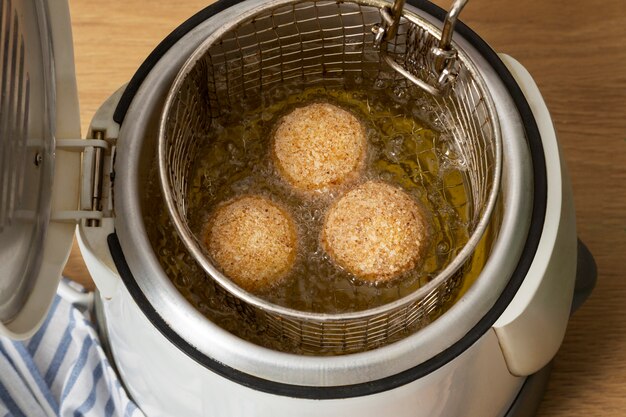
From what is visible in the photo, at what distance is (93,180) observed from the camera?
0.75m

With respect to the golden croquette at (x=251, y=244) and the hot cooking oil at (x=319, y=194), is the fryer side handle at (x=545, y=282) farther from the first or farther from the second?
the golden croquette at (x=251, y=244)

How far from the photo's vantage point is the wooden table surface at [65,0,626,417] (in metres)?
1.05

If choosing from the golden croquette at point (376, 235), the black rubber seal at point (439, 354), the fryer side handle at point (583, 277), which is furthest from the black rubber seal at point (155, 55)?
the fryer side handle at point (583, 277)

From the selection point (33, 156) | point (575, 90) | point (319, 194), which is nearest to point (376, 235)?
point (319, 194)

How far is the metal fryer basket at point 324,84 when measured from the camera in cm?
78

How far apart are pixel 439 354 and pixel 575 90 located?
577 mm

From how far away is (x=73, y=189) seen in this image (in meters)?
0.77

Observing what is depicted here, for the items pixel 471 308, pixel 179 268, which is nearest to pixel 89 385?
pixel 179 268

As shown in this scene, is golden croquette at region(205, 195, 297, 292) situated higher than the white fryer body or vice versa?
golden croquette at region(205, 195, 297, 292)

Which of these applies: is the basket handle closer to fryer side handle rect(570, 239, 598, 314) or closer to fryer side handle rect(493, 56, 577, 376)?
fryer side handle rect(493, 56, 577, 376)

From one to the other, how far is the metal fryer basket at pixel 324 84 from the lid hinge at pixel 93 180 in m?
0.06

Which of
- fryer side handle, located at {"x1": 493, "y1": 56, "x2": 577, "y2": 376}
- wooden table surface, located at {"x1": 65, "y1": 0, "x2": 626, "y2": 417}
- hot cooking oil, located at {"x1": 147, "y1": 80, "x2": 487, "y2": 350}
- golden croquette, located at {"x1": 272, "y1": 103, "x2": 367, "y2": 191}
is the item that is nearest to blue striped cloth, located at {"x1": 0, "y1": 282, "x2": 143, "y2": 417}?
wooden table surface, located at {"x1": 65, "y1": 0, "x2": 626, "y2": 417}

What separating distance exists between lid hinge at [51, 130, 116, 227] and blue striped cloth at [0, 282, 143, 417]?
300mm

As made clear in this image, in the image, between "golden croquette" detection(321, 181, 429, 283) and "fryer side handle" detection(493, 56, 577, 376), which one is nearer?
"fryer side handle" detection(493, 56, 577, 376)
